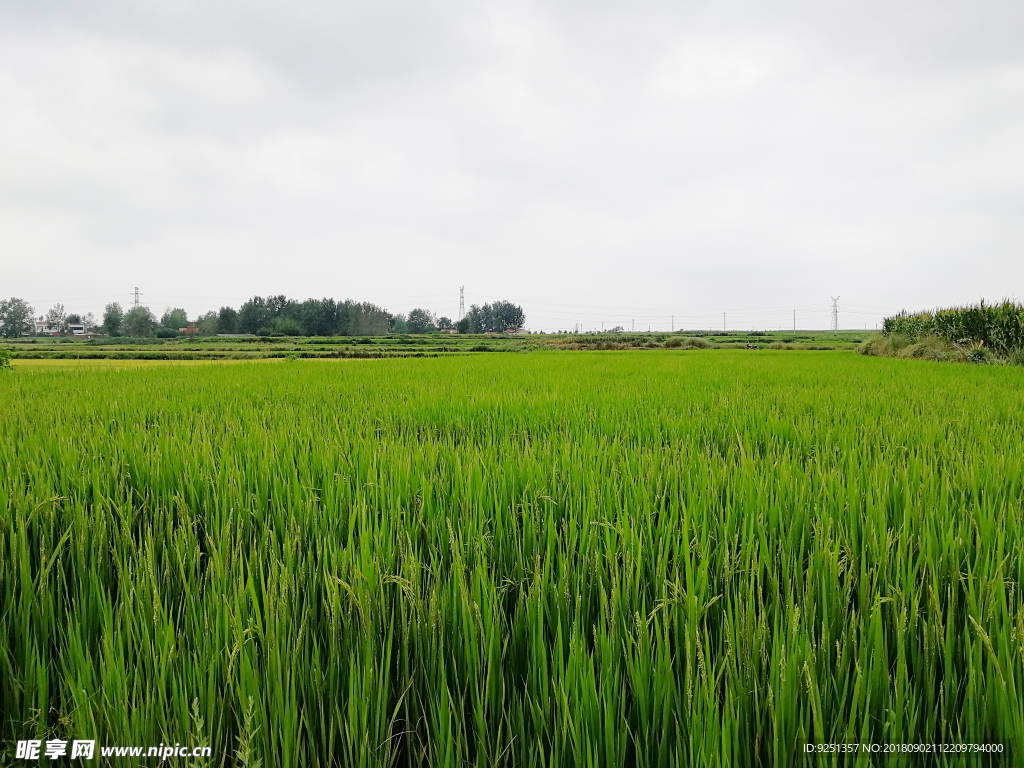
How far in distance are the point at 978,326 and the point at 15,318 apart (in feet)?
417

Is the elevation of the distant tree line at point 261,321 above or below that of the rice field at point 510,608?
above

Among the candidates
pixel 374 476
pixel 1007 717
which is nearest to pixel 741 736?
pixel 1007 717

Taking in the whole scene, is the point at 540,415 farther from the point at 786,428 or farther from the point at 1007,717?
the point at 1007,717

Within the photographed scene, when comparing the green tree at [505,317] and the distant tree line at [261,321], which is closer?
the distant tree line at [261,321]

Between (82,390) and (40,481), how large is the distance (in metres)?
5.06

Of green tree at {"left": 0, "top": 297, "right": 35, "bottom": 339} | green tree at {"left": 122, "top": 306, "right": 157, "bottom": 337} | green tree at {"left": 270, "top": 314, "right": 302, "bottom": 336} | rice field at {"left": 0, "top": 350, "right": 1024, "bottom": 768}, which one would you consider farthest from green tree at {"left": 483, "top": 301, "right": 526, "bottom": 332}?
rice field at {"left": 0, "top": 350, "right": 1024, "bottom": 768}

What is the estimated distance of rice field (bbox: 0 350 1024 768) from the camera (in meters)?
0.72

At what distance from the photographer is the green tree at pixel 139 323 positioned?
246ft

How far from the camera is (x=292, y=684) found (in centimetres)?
74

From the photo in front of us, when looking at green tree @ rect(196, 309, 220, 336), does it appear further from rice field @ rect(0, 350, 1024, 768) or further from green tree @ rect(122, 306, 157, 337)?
rice field @ rect(0, 350, 1024, 768)

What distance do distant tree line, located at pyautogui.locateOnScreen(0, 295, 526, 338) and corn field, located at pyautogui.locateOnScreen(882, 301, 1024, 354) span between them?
224 feet

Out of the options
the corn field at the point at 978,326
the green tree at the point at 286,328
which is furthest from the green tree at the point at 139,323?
the corn field at the point at 978,326

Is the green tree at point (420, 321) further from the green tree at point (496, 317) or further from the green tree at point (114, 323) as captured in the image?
the green tree at point (114, 323)

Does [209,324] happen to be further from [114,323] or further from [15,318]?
[15,318]
